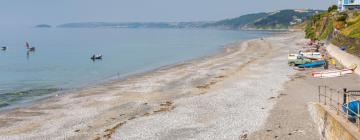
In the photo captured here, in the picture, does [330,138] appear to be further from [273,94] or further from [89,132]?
[273,94]

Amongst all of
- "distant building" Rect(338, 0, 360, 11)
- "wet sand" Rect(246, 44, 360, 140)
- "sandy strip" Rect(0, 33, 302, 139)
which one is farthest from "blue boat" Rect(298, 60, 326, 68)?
"distant building" Rect(338, 0, 360, 11)

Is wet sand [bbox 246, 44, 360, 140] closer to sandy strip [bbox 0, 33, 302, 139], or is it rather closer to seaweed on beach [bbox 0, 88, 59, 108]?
sandy strip [bbox 0, 33, 302, 139]

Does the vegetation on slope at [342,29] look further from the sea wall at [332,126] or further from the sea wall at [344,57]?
the sea wall at [332,126]

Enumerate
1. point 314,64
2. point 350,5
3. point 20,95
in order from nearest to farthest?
point 20,95
point 314,64
point 350,5

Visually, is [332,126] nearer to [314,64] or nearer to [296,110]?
[296,110]

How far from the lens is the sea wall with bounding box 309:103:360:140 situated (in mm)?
18844

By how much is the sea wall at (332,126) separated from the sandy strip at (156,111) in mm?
Answer: 3938

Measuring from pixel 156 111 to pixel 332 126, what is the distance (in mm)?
15132

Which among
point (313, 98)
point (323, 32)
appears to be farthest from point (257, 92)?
point (323, 32)

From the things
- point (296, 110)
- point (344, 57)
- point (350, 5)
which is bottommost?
point (296, 110)

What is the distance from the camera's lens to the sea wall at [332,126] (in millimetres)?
18844

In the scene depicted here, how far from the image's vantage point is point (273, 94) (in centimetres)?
3900

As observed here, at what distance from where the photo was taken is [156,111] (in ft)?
112

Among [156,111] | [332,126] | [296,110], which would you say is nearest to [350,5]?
[296,110]
